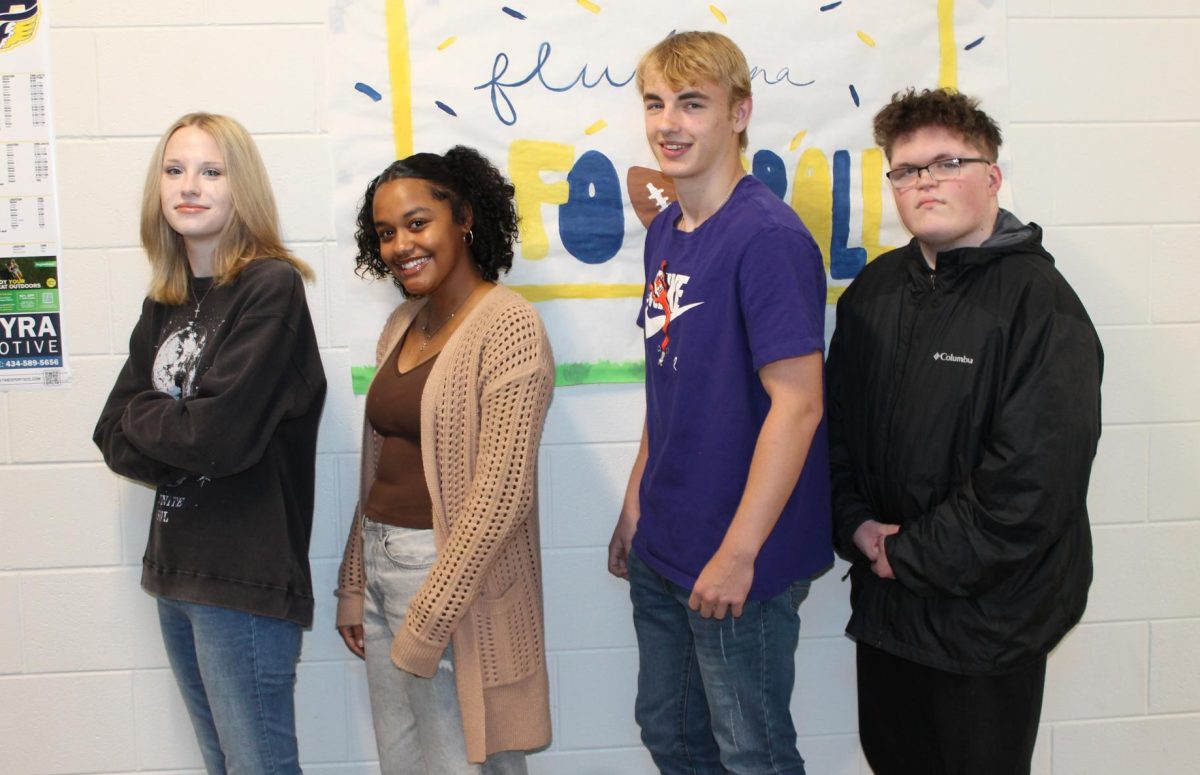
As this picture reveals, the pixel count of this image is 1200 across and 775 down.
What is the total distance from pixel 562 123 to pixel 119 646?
153 centimetres

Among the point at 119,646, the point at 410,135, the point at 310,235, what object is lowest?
the point at 119,646

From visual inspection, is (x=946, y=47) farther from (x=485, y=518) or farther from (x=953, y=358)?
(x=485, y=518)

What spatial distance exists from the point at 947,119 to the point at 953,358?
16.0 inches

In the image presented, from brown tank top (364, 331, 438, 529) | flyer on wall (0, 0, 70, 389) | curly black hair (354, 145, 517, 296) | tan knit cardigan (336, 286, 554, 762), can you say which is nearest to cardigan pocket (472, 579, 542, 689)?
tan knit cardigan (336, 286, 554, 762)

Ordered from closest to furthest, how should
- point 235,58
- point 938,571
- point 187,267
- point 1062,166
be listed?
point 938,571, point 187,267, point 235,58, point 1062,166

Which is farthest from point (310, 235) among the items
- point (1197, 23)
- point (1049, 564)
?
point (1197, 23)

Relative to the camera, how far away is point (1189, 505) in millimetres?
2281

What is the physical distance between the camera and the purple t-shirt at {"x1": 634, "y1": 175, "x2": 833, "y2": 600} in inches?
57.8

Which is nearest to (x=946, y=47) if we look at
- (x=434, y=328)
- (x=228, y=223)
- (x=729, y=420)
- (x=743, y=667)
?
(x=729, y=420)

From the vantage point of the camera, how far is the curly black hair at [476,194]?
1.71 m

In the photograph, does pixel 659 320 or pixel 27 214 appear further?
pixel 27 214

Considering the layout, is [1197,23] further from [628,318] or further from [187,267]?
[187,267]

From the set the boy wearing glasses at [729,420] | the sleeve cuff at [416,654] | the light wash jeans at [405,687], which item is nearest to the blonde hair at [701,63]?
the boy wearing glasses at [729,420]

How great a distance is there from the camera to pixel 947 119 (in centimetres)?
160
